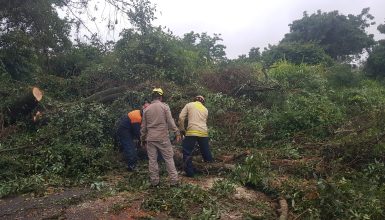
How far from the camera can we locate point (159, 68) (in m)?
12.3

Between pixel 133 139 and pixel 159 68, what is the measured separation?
4427 millimetres

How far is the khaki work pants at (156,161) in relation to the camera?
6.42 m

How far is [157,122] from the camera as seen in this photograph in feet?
21.6

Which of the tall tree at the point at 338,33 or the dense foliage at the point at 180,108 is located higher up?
the tall tree at the point at 338,33

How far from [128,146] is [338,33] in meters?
21.6

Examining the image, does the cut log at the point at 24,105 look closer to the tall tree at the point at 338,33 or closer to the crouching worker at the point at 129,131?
the crouching worker at the point at 129,131

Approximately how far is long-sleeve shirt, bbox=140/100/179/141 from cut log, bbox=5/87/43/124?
4080 millimetres

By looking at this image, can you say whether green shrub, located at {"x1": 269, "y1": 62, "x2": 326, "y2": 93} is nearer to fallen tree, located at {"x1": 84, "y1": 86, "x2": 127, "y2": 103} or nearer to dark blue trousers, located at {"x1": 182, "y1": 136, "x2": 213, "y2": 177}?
fallen tree, located at {"x1": 84, "y1": 86, "x2": 127, "y2": 103}

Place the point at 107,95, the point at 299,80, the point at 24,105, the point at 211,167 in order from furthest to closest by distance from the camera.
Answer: the point at 299,80
the point at 107,95
the point at 24,105
the point at 211,167

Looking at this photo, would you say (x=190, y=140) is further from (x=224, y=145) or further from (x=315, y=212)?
(x=315, y=212)

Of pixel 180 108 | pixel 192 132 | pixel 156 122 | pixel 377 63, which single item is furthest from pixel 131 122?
pixel 377 63

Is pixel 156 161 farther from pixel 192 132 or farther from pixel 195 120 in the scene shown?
pixel 195 120

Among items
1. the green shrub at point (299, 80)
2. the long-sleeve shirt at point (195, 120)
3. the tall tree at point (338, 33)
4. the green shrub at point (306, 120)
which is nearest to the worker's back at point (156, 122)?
the long-sleeve shirt at point (195, 120)

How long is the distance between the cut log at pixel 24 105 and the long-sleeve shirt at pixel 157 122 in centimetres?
408
